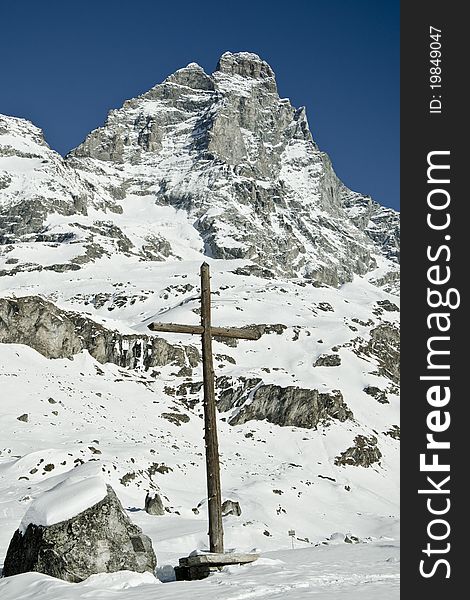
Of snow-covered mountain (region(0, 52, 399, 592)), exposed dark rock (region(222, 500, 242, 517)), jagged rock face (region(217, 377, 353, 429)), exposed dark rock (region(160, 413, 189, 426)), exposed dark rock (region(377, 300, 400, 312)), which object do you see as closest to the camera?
exposed dark rock (region(222, 500, 242, 517))

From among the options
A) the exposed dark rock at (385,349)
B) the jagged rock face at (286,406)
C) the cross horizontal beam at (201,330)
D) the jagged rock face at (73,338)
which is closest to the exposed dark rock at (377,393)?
the exposed dark rock at (385,349)

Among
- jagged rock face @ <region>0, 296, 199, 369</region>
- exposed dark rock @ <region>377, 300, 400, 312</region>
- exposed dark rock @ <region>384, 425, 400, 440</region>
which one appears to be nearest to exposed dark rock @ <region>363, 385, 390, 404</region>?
exposed dark rock @ <region>384, 425, 400, 440</region>

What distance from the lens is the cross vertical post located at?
15.5m

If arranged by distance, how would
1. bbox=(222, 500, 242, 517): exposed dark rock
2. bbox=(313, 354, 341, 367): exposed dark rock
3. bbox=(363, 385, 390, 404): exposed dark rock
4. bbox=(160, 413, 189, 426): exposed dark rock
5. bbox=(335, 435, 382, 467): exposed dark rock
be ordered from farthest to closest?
bbox=(313, 354, 341, 367): exposed dark rock → bbox=(363, 385, 390, 404): exposed dark rock → bbox=(160, 413, 189, 426): exposed dark rock → bbox=(335, 435, 382, 467): exposed dark rock → bbox=(222, 500, 242, 517): exposed dark rock

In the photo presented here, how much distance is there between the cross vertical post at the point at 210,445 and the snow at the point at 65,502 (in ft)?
7.48

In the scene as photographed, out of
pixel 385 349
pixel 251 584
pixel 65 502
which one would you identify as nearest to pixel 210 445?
pixel 65 502

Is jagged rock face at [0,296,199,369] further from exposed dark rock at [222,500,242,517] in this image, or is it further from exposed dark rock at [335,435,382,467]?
exposed dark rock at [222,500,242,517]

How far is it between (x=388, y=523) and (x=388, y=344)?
203ft

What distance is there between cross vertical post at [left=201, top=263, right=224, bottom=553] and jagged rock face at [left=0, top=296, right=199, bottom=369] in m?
63.3

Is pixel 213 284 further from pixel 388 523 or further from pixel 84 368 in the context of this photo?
pixel 388 523

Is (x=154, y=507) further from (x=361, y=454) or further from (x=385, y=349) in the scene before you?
(x=385, y=349)

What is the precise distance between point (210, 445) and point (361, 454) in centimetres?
5573

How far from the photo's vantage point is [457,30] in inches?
527

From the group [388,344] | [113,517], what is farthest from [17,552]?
[388,344]
